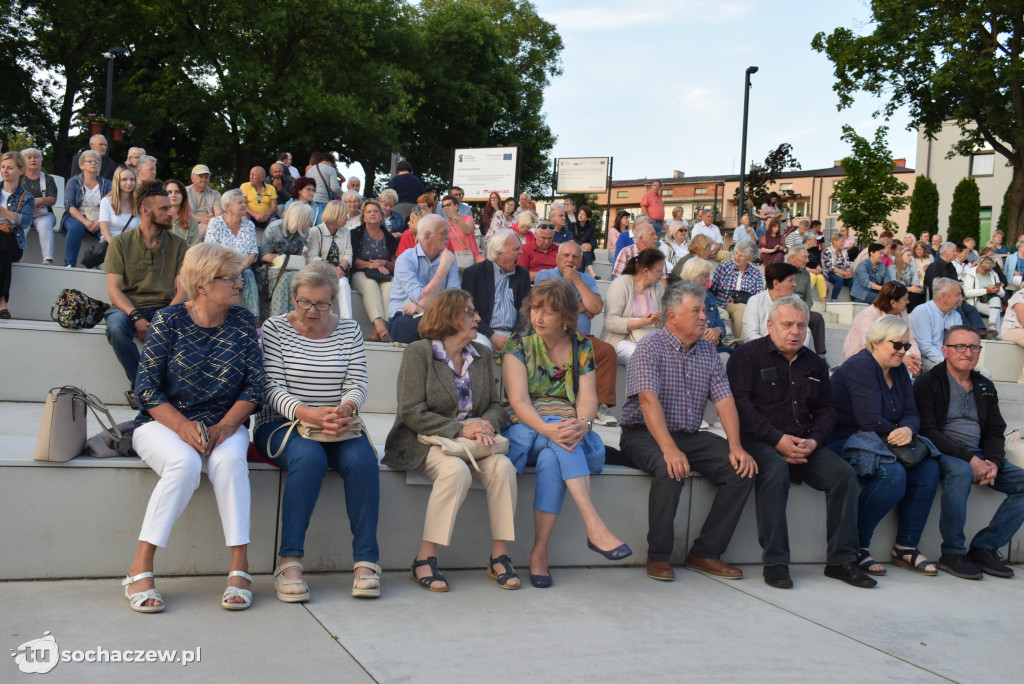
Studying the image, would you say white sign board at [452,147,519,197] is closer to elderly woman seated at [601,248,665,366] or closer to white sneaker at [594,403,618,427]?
elderly woman seated at [601,248,665,366]

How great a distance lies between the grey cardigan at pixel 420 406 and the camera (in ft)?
14.5

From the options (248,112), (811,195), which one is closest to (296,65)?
(248,112)

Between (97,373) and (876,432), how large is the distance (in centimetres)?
523

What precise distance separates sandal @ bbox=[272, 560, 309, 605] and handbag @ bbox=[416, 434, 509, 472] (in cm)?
85

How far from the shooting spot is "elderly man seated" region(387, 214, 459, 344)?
7.51 metres

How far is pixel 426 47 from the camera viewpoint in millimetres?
35344

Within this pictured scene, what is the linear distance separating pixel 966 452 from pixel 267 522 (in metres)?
4.15

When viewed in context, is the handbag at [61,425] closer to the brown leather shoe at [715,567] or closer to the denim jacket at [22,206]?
the brown leather shoe at [715,567]

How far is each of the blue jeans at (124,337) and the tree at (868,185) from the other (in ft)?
127

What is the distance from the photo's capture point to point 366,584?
3.98 metres

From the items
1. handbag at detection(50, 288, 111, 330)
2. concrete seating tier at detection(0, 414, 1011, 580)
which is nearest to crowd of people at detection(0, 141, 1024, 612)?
concrete seating tier at detection(0, 414, 1011, 580)

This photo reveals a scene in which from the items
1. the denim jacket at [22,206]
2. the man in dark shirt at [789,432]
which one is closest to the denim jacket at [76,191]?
the denim jacket at [22,206]

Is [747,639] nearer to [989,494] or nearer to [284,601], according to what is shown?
[284,601]

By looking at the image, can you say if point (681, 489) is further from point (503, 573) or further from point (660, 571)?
point (503, 573)
